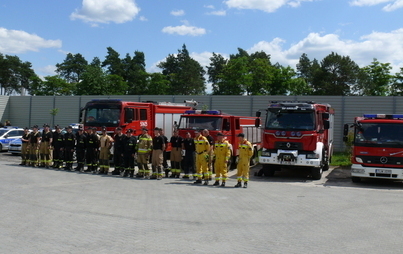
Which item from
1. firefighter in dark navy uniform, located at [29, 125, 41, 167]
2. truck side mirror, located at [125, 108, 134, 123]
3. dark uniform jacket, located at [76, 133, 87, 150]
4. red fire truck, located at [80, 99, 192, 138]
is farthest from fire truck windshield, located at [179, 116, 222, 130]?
firefighter in dark navy uniform, located at [29, 125, 41, 167]

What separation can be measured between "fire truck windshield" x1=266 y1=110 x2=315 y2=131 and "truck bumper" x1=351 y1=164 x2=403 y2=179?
215 cm

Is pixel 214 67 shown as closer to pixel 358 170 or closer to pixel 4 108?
pixel 4 108

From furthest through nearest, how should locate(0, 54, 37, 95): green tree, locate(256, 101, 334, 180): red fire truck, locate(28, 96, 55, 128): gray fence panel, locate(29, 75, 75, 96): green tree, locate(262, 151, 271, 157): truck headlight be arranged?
locate(0, 54, 37, 95): green tree, locate(29, 75, 75, 96): green tree, locate(28, 96, 55, 128): gray fence panel, locate(262, 151, 271, 157): truck headlight, locate(256, 101, 334, 180): red fire truck

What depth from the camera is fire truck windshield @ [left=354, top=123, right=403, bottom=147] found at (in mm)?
14828

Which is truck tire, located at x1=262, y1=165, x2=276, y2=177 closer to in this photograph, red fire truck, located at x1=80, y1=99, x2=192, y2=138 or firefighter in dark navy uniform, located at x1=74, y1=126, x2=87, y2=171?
red fire truck, located at x1=80, y1=99, x2=192, y2=138

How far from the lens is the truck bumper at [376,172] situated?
1463 centimetres

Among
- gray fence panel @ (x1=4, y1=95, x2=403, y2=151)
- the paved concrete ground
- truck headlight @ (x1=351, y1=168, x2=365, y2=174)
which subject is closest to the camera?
the paved concrete ground

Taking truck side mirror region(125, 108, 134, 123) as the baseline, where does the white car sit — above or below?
below

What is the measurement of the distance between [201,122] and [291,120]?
377 centimetres

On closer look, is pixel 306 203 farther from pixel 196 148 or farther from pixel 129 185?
pixel 129 185

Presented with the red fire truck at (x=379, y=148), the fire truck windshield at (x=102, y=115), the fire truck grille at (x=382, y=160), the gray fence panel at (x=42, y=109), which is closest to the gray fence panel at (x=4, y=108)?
the gray fence panel at (x=42, y=109)

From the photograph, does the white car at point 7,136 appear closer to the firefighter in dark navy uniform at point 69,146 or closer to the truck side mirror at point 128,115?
the firefighter in dark navy uniform at point 69,146

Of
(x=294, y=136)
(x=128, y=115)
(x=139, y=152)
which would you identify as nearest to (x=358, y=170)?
(x=294, y=136)

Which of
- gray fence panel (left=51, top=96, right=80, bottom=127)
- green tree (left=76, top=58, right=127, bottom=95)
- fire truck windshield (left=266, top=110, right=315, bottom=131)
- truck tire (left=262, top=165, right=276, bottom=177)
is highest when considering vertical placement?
green tree (left=76, top=58, right=127, bottom=95)
